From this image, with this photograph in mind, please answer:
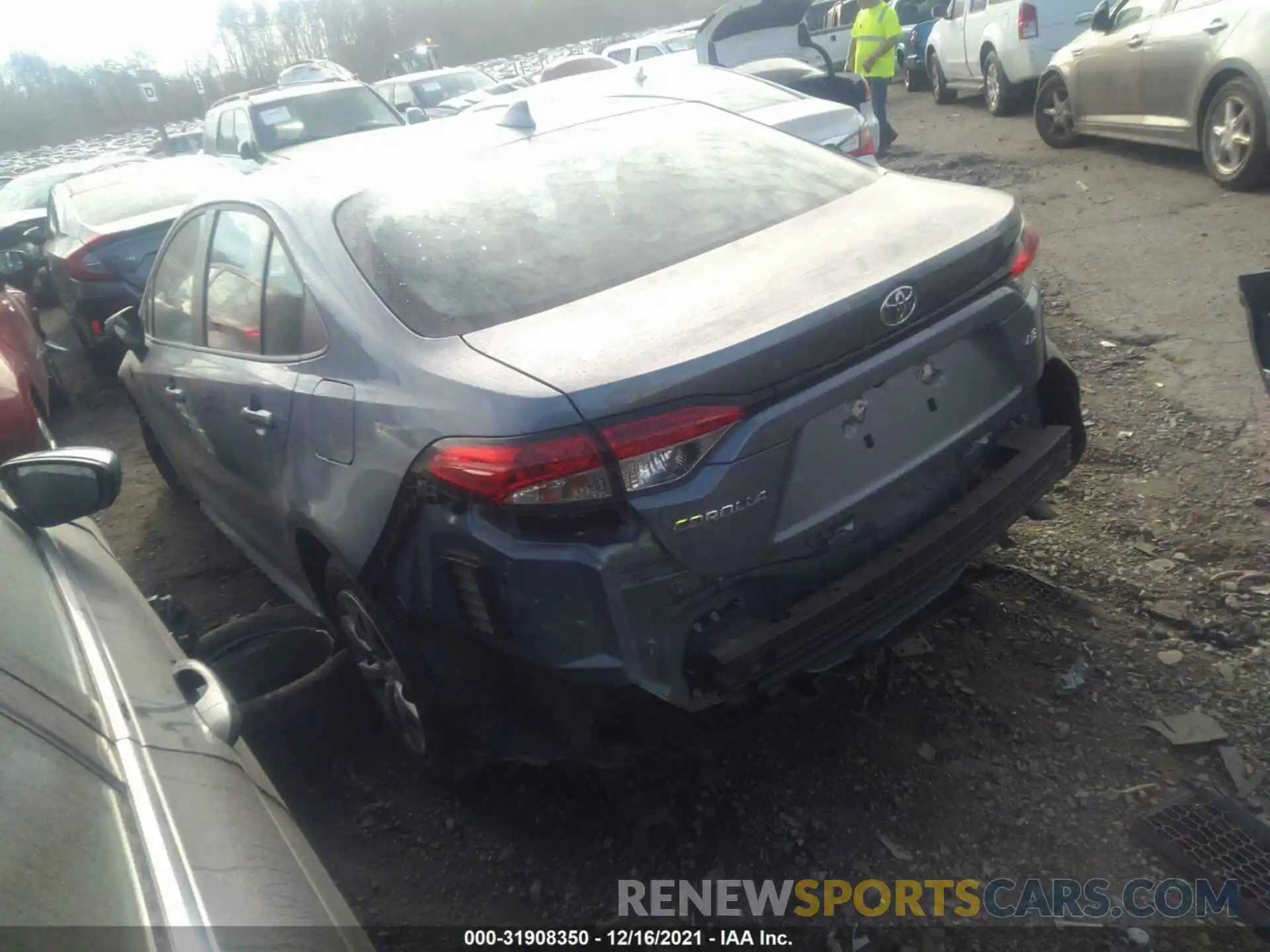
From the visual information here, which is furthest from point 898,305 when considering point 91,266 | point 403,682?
point 91,266

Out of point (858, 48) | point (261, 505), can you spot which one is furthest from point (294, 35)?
point (261, 505)

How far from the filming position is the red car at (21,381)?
4871 millimetres

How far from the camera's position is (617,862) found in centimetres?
273

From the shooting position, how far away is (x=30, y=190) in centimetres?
1386

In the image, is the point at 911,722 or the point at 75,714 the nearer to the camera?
the point at 75,714

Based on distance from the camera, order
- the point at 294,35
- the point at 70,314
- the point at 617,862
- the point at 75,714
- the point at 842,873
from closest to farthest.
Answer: the point at 75,714, the point at 842,873, the point at 617,862, the point at 70,314, the point at 294,35

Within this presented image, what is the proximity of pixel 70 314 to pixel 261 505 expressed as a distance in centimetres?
602

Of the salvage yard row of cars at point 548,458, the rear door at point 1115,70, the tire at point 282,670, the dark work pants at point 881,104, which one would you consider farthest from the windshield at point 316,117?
the tire at point 282,670

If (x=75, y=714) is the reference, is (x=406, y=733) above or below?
below

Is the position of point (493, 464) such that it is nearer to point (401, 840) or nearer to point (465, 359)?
point (465, 359)

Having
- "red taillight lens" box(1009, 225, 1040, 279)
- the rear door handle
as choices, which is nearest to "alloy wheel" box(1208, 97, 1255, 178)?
"red taillight lens" box(1009, 225, 1040, 279)

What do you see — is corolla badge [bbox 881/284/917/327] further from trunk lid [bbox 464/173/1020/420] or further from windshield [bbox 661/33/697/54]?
windshield [bbox 661/33/697/54]

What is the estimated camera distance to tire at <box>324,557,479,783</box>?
2.61m

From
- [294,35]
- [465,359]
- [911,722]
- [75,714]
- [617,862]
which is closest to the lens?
[75,714]
